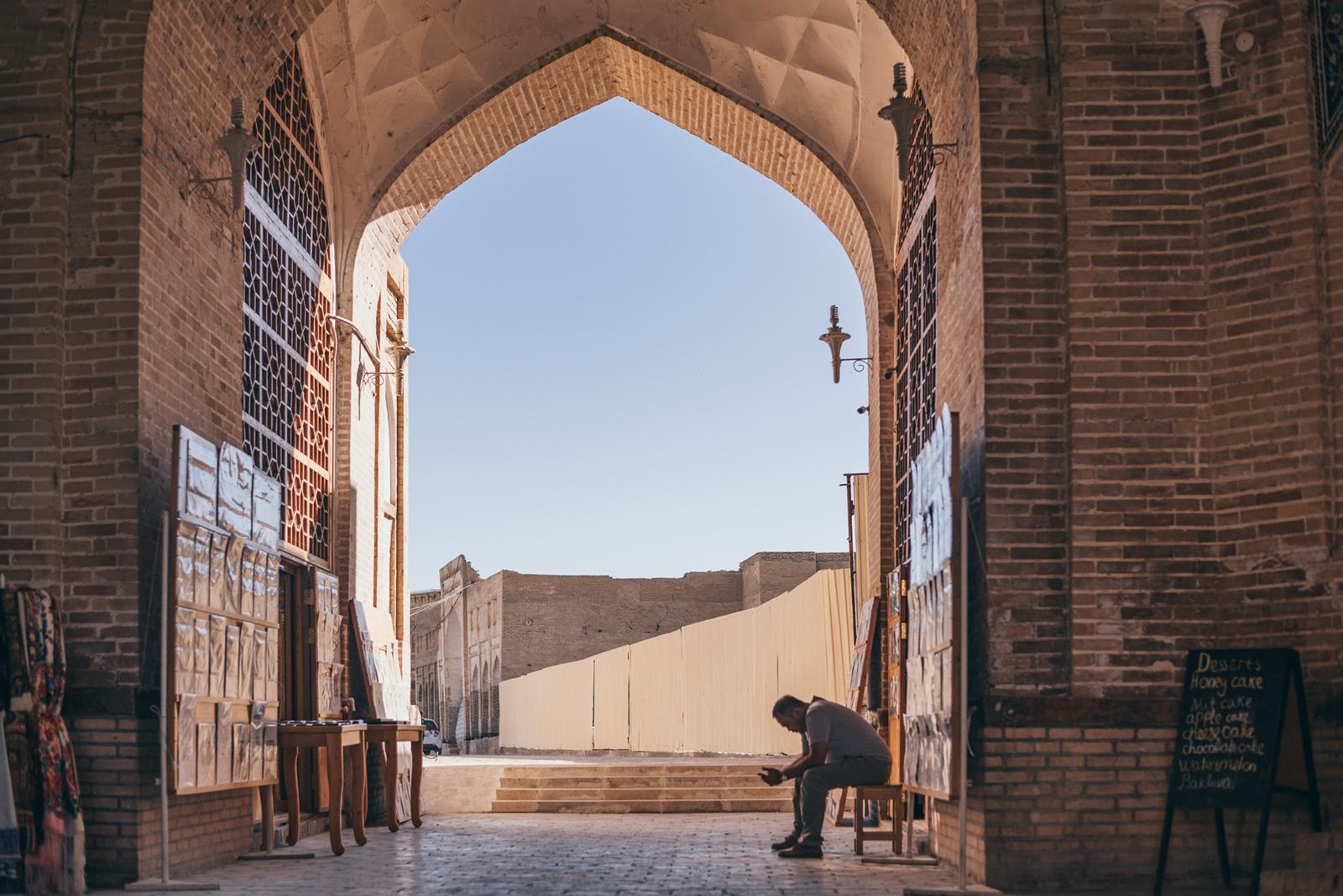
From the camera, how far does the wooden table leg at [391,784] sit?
11711 millimetres

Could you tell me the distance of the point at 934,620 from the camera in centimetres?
848

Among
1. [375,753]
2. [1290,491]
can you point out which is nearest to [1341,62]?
[1290,491]

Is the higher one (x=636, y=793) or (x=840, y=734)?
(x=840, y=734)

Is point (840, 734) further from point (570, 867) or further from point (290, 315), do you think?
point (290, 315)

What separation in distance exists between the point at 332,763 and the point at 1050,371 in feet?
17.0

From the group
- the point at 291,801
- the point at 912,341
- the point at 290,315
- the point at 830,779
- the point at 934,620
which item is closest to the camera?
the point at 934,620

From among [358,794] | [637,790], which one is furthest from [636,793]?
[358,794]

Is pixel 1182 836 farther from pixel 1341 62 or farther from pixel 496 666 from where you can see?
pixel 496 666

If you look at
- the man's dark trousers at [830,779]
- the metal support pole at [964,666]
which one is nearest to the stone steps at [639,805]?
the man's dark trousers at [830,779]

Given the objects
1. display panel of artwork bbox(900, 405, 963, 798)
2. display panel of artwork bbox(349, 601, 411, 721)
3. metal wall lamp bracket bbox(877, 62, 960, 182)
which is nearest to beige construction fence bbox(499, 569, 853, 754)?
display panel of artwork bbox(349, 601, 411, 721)

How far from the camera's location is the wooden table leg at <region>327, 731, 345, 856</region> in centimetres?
991

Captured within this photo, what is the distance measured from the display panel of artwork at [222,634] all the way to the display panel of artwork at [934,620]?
3824 millimetres

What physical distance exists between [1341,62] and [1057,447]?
2327 millimetres

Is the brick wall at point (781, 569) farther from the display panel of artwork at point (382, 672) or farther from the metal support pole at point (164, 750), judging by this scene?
the metal support pole at point (164, 750)
